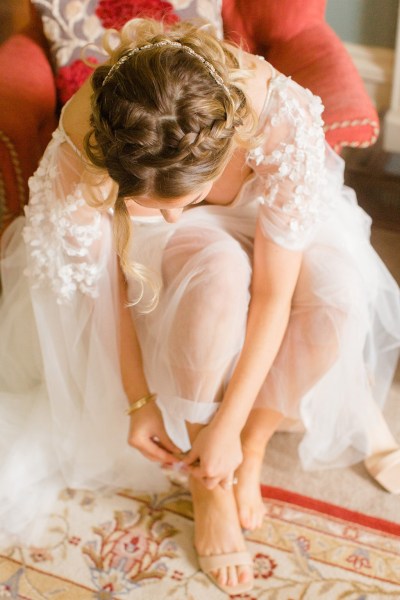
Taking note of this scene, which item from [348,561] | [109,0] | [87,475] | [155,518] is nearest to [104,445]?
[87,475]

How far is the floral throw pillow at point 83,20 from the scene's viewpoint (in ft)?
5.41

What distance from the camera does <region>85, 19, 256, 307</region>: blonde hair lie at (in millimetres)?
919

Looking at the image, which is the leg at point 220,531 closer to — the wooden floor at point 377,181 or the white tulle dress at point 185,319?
the white tulle dress at point 185,319

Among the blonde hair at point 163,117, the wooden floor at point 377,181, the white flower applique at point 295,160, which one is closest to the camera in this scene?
the blonde hair at point 163,117

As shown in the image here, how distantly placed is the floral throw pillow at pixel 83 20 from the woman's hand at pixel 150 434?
761mm

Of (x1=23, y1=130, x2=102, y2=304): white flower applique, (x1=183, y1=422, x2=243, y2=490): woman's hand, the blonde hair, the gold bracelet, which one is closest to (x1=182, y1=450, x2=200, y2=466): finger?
(x1=183, y1=422, x2=243, y2=490): woman's hand

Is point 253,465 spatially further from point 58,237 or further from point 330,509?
point 58,237

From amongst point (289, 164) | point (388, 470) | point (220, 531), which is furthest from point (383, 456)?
point (289, 164)

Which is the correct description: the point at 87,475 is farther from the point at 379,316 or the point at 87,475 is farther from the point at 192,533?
the point at 379,316

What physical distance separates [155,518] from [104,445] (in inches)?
6.7

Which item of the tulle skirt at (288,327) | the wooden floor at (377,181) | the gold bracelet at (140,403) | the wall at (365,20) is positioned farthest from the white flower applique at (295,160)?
the wall at (365,20)

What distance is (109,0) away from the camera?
65.1 inches

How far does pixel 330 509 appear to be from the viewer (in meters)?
1.40

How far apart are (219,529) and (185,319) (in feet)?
1.26
